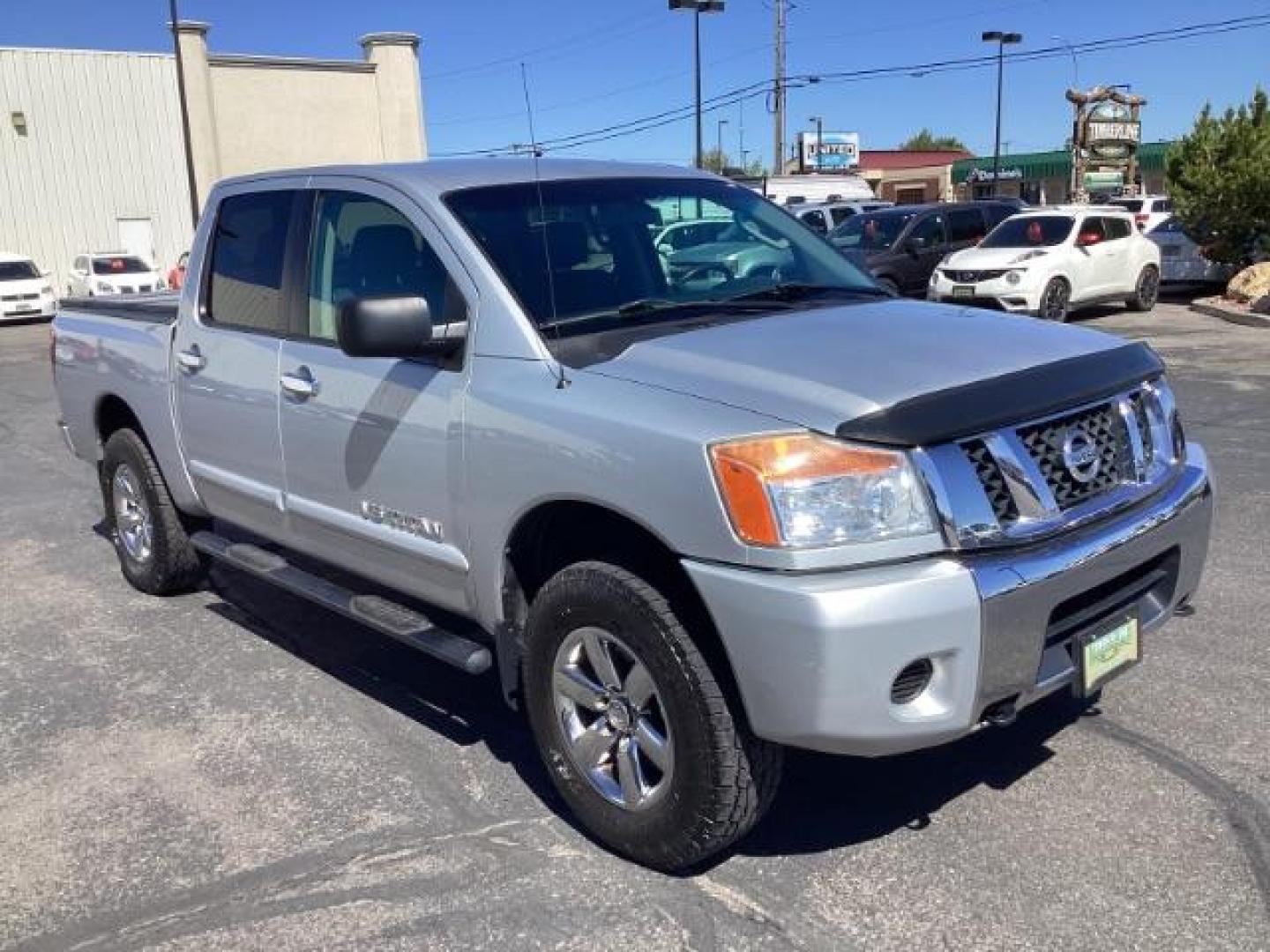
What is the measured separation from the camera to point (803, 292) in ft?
13.5

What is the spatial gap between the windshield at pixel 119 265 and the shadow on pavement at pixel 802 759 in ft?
85.9

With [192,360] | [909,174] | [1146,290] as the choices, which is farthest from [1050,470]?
[909,174]

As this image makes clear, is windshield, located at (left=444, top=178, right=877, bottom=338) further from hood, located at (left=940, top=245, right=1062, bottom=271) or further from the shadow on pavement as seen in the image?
hood, located at (left=940, top=245, right=1062, bottom=271)

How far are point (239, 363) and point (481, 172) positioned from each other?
127cm

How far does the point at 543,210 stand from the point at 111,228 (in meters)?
36.3

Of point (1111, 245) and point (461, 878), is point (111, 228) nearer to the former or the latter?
point (1111, 245)

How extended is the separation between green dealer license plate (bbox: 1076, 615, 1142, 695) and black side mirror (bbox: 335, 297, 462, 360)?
1.98 m

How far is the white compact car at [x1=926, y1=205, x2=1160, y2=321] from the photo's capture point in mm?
16016

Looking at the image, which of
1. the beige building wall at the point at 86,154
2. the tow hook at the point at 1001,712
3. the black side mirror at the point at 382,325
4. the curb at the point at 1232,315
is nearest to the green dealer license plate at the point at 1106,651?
the tow hook at the point at 1001,712

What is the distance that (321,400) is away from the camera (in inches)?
162

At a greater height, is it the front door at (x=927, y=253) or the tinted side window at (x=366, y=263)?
the tinted side window at (x=366, y=263)

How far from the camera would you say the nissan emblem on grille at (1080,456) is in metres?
3.10

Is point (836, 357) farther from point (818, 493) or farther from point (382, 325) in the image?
point (382, 325)

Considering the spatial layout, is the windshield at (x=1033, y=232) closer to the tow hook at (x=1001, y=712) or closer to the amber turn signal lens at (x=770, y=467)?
the tow hook at (x=1001, y=712)
